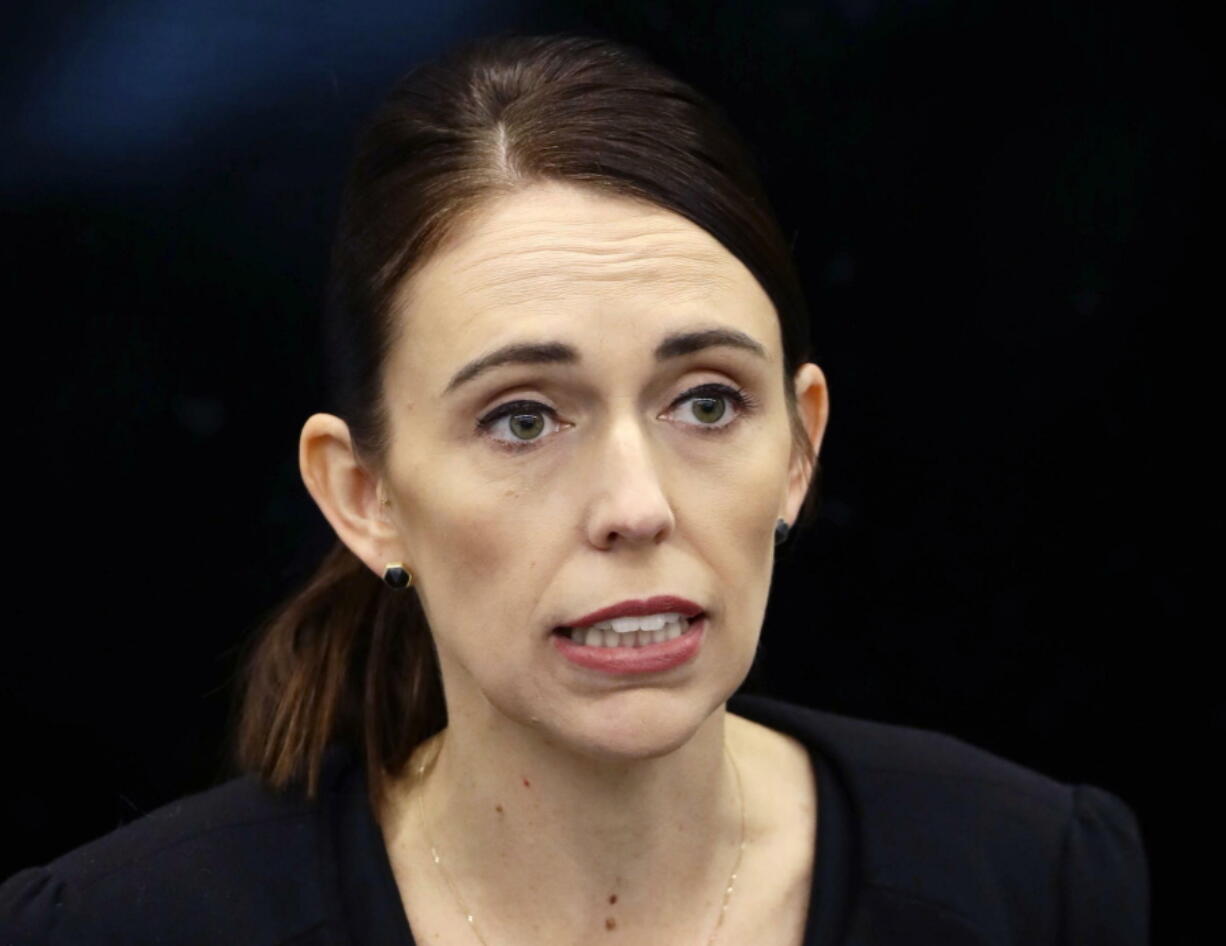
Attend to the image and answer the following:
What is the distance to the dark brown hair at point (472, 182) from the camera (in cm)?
225

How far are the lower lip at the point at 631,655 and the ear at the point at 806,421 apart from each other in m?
0.32

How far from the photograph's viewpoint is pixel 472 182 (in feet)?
7.38

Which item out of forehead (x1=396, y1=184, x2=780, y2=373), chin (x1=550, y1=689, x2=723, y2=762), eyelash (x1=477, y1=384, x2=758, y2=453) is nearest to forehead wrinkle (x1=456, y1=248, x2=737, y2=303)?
forehead (x1=396, y1=184, x2=780, y2=373)

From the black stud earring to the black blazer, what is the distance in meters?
0.33

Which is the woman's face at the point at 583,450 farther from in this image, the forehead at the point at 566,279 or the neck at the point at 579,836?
the neck at the point at 579,836

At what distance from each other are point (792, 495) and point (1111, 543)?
1.00 metres

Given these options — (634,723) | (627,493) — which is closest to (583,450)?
(627,493)

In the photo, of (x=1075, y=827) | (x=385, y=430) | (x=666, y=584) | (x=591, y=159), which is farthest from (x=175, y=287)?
(x=1075, y=827)

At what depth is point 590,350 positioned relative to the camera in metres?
2.15

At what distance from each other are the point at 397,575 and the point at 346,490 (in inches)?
5.3

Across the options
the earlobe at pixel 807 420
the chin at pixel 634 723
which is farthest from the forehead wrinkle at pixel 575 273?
the chin at pixel 634 723

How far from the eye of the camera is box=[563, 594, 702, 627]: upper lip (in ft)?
7.00

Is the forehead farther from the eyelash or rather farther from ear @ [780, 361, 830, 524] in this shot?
ear @ [780, 361, 830, 524]

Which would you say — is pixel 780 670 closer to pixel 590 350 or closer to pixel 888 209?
pixel 888 209
